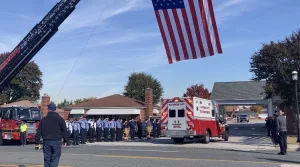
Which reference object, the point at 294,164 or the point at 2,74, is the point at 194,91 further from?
the point at 294,164

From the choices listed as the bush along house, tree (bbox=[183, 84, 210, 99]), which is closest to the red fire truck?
the bush along house

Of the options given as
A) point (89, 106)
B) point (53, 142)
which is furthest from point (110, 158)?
point (89, 106)

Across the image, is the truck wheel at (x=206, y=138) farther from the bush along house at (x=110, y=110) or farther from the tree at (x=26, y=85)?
the tree at (x=26, y=85)

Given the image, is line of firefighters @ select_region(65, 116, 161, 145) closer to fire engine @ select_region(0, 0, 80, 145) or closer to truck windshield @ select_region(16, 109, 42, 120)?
truck windshield @ select_region(16, 109, 42, 120)

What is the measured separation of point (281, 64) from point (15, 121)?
18.8 meters

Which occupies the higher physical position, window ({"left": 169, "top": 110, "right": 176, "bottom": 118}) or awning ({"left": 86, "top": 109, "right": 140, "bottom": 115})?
awning ({"left": 86, "top": 109, "right": 140, "bottom": 115})

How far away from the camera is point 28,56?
86.7ft

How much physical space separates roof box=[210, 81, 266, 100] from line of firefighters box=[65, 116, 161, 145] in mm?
30324

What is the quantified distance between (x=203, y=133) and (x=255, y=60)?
34.5ft

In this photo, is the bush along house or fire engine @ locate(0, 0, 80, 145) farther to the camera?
the bush along house

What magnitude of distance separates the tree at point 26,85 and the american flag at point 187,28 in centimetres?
6435

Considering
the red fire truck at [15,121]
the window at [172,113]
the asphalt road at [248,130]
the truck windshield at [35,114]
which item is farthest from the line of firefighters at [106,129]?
the asphalt road at [248,130]

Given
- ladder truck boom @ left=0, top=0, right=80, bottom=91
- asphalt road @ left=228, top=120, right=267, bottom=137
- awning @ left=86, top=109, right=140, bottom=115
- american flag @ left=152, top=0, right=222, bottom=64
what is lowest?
asphalt road @ left=228, top=120, right=267, bottom=137

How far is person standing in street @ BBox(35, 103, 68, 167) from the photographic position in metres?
9.52
